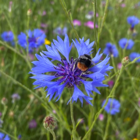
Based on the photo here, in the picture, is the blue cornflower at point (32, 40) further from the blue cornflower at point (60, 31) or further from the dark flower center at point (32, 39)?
the blue cornflower at point (60, 31)

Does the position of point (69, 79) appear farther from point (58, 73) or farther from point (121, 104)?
point (121, 104)

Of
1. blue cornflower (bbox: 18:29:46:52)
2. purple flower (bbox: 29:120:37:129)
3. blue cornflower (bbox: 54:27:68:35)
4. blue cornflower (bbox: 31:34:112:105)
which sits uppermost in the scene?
blue cornflower (bbox: 54:27:68:35)

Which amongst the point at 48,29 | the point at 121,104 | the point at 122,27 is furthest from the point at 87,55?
the point at 122,27

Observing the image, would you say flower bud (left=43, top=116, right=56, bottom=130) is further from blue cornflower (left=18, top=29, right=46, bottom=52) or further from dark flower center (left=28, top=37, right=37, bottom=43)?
dark flower center (left=28, top=37, right=37, bottom=43)

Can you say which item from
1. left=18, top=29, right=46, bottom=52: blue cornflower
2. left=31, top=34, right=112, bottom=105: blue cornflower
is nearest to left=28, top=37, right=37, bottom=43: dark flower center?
left=18, top=29, right=46, bottom=52: blue cornflower

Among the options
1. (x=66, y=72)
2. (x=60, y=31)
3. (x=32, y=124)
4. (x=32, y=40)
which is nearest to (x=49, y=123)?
(x=66, y=72)
